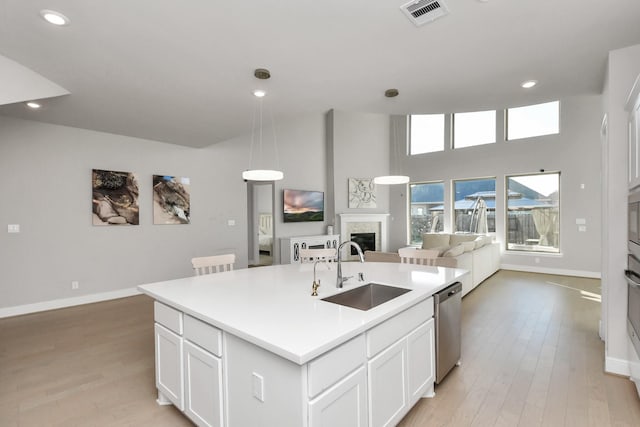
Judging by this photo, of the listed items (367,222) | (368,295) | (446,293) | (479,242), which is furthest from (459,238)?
(368,295)

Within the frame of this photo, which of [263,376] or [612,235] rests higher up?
[612,235]

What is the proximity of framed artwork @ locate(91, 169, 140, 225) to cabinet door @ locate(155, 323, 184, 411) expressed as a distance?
134 inches

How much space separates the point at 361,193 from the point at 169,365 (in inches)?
277

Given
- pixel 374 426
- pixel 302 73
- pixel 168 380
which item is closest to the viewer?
pixel 374 426

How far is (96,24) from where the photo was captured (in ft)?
6.68

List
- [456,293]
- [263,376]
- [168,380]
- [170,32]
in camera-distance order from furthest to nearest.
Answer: [456,293]
[170,32]
[168,380]
[263,376]

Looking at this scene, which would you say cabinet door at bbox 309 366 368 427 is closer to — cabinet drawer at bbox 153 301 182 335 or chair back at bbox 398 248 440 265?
cabinet drawer at bbox 153 301 182 335

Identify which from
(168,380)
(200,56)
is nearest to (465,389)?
(168,380)

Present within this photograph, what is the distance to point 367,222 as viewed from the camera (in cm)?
849

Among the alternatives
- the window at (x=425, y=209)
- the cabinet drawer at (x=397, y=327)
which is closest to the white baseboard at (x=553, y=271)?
the window at (x=425, y=209)

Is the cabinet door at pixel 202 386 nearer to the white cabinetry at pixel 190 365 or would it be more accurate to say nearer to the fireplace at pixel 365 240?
the white cabinetry at pixel 190 365

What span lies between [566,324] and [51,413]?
16.0 feet

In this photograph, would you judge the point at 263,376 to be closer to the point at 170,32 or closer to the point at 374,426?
the point at 374,426

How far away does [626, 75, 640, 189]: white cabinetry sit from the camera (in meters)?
1.97
